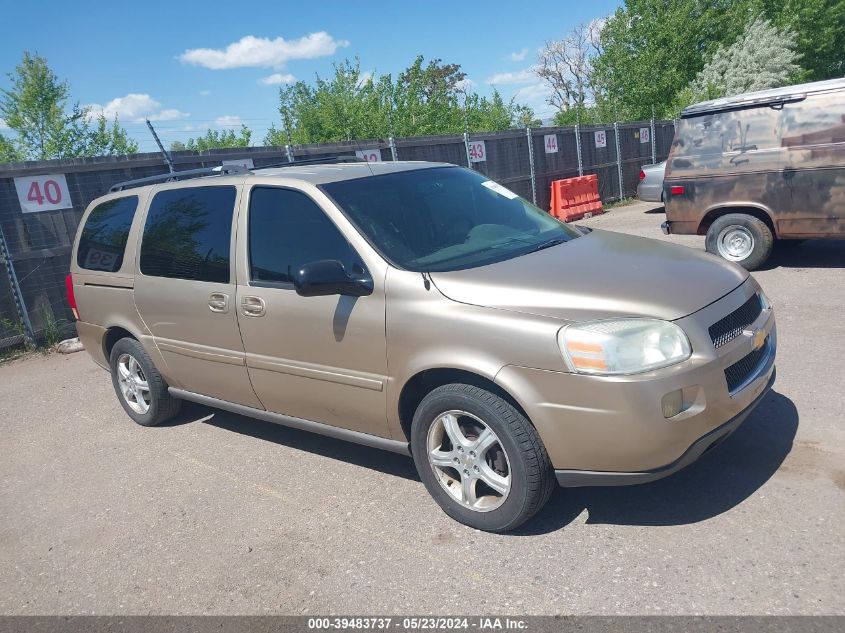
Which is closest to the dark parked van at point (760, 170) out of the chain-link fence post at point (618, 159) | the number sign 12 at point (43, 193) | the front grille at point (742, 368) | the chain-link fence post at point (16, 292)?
the front grille at point (742, 368)

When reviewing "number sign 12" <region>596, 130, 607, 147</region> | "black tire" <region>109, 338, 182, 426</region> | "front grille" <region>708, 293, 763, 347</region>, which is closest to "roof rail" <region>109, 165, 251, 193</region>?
"black tire" <region>109, 338, 182, 426</region>

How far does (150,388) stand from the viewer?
547 centimetres

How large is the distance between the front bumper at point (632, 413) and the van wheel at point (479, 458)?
4.4 inches

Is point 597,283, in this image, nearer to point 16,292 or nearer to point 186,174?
point 186,174

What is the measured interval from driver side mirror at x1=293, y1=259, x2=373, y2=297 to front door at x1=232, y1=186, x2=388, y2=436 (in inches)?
2.4

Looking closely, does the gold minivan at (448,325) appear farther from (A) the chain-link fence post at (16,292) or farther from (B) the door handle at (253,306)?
(A) the chain-link fence post at (16,292)

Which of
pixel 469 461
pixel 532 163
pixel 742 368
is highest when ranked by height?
pixel 532 163

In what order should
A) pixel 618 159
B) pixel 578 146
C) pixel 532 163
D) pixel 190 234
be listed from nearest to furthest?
pixel 190 234
pixel 532 163
pixel 578 146
pixel 618 159

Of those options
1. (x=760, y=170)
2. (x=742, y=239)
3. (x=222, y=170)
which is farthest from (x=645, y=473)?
(x=742, y=239)

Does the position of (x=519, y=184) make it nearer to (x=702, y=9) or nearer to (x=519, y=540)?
(x=519, y=540)

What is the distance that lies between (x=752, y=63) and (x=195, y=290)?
3225 centimetres

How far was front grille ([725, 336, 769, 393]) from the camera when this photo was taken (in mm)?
3316

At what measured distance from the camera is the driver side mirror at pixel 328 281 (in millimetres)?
3629

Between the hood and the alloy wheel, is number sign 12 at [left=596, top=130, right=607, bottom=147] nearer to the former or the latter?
the hood
